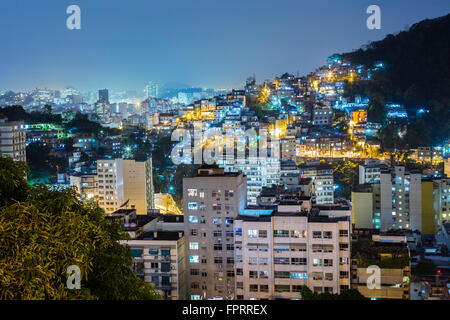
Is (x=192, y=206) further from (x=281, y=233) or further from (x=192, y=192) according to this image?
(x=281, y=233)

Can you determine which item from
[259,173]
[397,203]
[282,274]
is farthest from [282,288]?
[259,173]

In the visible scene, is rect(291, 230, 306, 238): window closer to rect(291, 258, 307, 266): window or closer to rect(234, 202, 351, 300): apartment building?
rect(234, 202, 351, 300): apartment building

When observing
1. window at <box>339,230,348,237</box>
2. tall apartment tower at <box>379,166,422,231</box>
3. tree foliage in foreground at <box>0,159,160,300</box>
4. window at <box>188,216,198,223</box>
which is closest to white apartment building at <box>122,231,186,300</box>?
window at <box>188,216,198,223</box>

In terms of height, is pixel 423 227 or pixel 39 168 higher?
pixel 39 168

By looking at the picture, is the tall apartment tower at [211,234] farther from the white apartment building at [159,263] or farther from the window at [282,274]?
the window at [282,274]

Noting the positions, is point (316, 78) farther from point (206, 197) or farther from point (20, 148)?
point (206, 197)
